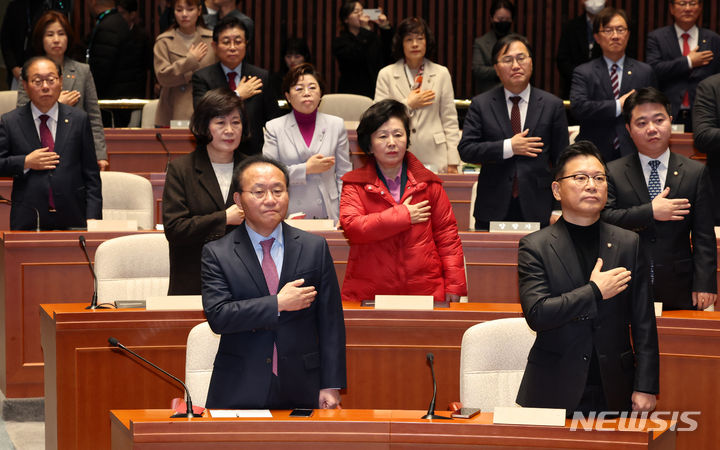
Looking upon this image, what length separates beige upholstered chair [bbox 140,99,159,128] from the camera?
6461 mm

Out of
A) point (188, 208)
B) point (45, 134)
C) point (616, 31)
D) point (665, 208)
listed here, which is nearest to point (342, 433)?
point (188, 208)

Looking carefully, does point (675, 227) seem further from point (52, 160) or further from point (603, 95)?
point (52, 160)

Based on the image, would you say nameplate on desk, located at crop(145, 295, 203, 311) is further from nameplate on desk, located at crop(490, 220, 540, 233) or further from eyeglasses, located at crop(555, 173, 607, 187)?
nameplate on desk, located at crop(490, 220, 540, 233)

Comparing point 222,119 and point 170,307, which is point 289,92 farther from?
point 170,307

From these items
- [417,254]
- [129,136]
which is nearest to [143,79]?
[129,136]

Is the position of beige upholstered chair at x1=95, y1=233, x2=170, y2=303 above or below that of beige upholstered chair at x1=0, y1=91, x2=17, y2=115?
below

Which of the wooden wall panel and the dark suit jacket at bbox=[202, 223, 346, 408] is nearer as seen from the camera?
the dark suit jacket at bbox=[202, 223, 346, 408]

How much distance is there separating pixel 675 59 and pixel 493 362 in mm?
3504

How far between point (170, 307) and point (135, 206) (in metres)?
1.60

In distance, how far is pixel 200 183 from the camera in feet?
11.8

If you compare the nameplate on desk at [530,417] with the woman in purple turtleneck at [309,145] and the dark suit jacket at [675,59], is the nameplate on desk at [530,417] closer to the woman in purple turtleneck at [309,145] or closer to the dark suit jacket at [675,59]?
the woman in purple turtleneck at [309,145]

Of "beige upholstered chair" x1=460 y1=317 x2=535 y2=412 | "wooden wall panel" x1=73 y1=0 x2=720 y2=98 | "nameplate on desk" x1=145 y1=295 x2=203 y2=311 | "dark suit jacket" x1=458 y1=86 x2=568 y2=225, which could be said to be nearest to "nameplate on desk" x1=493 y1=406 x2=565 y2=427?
"beige upholstered chair" x1=460 y1=317 x2=535 y2=412

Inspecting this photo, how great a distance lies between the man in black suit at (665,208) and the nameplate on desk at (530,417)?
48.0 inches

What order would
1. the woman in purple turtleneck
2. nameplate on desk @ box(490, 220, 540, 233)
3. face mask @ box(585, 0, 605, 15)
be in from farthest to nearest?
face mask @ box(585, 0, 605, 15) < the woman in purple turtleneck < nameplate on desk @ box(490, 220, 540, 233)
